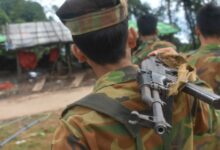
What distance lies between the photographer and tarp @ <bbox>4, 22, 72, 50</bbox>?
1407cm

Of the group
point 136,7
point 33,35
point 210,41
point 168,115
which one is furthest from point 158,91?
point 136,7

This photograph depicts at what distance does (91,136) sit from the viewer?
1.39 m

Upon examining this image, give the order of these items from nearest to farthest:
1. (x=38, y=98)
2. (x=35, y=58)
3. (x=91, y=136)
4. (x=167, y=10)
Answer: (x=91, y=136) → (x=38, y=98) → (x=35, y=58) → (x=167, y=10)

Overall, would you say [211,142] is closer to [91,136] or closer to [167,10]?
[91,136]

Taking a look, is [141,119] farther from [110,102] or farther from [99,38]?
[99,38]

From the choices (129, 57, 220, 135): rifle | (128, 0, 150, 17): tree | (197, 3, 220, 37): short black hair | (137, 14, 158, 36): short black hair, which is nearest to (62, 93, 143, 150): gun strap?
(129, 57, 220, 135): rifle

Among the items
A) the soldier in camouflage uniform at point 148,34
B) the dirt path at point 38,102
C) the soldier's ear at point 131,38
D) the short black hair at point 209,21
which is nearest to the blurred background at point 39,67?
the dirt path at point 38,102

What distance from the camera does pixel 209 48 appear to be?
11.1ft

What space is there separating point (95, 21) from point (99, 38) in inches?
2.4

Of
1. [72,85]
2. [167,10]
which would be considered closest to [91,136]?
[72,85]

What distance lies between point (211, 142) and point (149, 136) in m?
0.40

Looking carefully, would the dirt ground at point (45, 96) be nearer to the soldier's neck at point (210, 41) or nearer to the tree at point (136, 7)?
the tree at point (136, 7)

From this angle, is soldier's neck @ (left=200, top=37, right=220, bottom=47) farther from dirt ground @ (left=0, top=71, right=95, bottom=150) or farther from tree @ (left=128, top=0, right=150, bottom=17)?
tree @ (left=128, top=0, right=150, bottom=17)

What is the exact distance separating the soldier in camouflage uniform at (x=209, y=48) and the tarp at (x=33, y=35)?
10.5m
